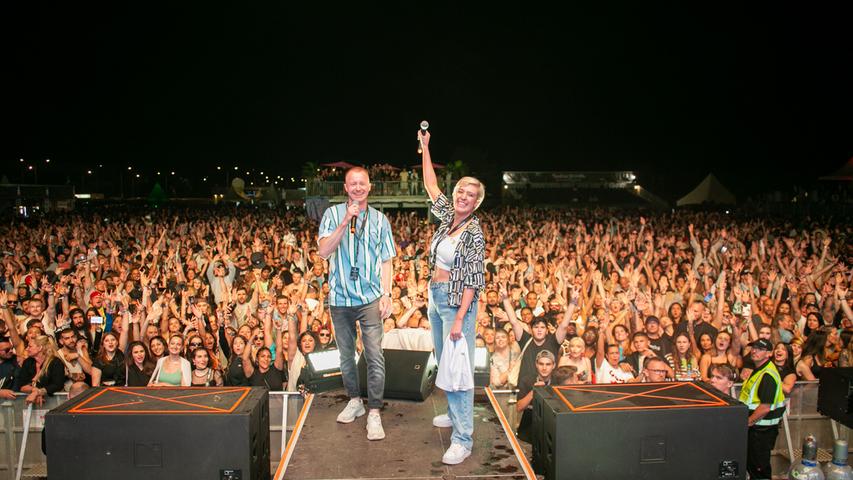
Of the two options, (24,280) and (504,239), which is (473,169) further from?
(24,280)

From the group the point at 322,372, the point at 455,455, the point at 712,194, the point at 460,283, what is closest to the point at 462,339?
the point at 460,283

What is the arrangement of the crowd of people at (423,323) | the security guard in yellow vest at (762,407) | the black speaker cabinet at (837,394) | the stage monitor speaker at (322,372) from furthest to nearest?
the crowd of people at (423,323) → the security guard in yellow vest at (762,407) → the stage monitor speaker at (322,372) → the black speaker cabinet at (837,394)

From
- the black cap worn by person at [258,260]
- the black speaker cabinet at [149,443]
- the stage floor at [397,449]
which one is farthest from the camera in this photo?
the black cap worn by person at [258,260]

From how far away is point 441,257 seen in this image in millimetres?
2818

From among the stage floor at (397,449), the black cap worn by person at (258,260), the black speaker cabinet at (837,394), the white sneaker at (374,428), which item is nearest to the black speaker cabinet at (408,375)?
the stage floor at (397,449)

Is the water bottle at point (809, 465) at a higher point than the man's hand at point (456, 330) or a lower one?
lower

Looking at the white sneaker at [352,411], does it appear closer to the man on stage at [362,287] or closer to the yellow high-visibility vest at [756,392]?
the man on stage at [362,287]

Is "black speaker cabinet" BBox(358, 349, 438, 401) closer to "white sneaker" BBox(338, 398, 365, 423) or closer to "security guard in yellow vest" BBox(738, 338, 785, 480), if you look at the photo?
"white sneaker" BBox(338, 398, 365, 423)

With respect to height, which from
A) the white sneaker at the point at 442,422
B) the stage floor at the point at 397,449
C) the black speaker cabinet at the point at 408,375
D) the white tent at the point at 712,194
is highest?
the white tent at the point at 712,194

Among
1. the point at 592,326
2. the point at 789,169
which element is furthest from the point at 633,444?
the point at 789,169

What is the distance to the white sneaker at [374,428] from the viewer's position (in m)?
2.92

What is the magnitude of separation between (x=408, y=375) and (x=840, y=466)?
6.94 ft

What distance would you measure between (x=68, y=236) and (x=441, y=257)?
1210 centimetres

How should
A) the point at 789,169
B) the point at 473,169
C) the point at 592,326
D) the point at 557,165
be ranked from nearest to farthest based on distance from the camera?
the point at 592,326 → the point at 789,169 → the point at 473,169 → the point at 557,165
